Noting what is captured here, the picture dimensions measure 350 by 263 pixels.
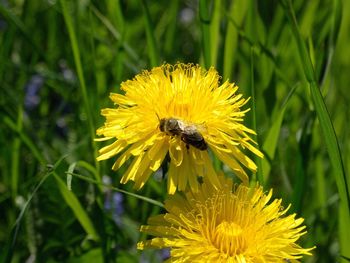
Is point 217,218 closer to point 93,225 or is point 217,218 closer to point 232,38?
point 93,225

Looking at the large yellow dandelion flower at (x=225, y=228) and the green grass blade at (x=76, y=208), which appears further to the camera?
the green grass blade at (x=76, y=208)

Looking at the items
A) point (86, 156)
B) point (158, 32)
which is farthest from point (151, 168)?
point (158, 32)

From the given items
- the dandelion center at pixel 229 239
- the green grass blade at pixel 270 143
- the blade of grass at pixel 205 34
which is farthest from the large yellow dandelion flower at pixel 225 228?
the blade of grass at pixel 205 34

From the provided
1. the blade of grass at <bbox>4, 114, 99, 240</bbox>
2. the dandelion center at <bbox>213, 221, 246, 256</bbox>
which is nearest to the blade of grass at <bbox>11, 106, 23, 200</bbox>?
the blade of grass at <bbox>4, 114, 99, 240</bbox>

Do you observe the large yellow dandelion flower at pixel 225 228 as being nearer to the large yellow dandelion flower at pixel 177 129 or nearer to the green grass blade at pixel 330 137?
the large yellow dandelion flower at pixel 177 129

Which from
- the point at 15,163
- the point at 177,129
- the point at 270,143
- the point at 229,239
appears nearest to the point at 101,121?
the point at 15,163

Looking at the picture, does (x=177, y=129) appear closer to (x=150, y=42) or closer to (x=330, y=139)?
(x=330, y=139)
